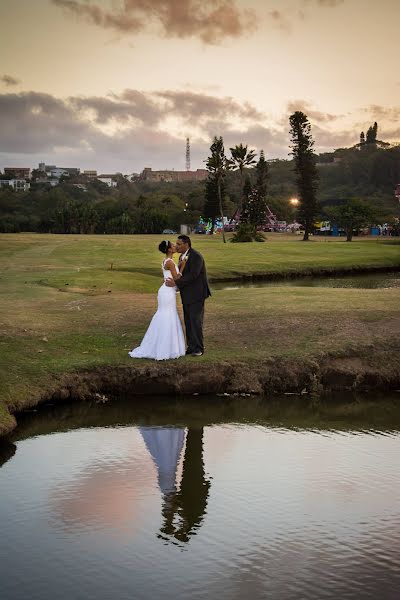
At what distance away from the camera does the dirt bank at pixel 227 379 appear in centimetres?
1822

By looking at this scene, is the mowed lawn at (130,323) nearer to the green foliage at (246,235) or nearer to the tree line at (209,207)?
the green foliage at (246,235)

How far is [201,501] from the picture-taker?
11781 millimetres

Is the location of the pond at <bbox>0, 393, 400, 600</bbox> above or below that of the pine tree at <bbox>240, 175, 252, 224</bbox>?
below

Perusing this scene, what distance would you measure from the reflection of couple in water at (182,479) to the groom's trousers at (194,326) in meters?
3.86

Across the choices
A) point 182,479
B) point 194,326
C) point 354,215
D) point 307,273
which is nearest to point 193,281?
point 194,326

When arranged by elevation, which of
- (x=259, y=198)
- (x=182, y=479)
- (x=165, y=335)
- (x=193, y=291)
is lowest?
(x=182, y=479)

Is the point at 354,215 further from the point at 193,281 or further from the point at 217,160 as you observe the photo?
the point at 193,281

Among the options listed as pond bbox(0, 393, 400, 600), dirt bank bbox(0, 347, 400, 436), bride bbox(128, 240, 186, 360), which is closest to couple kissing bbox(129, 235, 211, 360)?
bride bbox(128, 240, 186, 360)

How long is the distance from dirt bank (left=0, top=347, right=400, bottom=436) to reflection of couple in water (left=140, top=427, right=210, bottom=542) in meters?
2.55

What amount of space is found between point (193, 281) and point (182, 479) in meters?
7.53

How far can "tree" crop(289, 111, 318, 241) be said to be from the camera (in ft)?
375

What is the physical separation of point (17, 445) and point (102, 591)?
6376 mm

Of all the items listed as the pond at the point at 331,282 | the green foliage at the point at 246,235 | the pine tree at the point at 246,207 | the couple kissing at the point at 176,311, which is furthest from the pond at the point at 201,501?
the pine tree at the point at 246,207

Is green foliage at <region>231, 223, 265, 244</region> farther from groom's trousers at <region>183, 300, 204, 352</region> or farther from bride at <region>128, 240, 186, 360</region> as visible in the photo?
bride at <region>128, 240, 186, 360</region>
